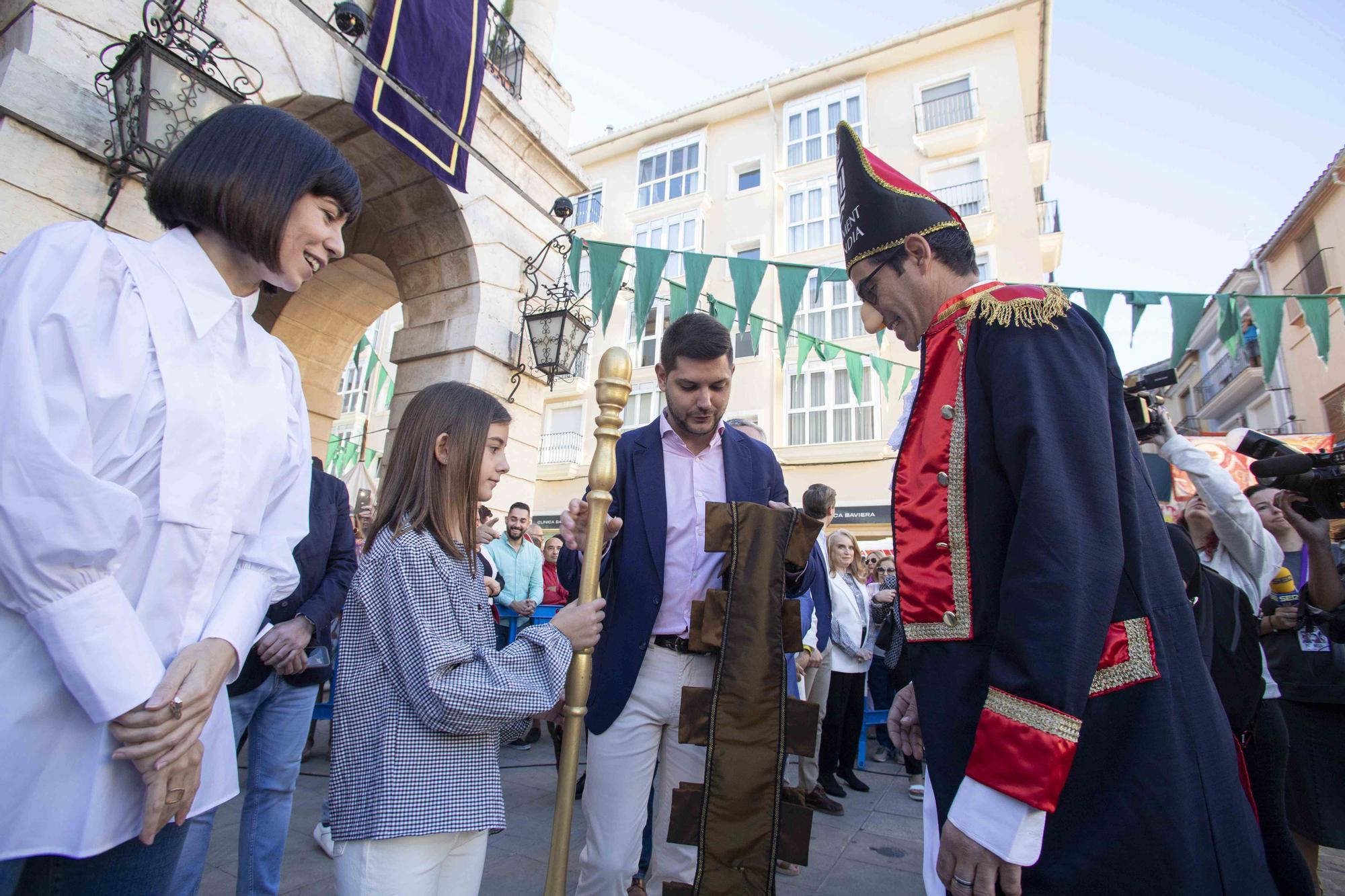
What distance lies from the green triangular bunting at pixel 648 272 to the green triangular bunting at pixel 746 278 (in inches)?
33.7

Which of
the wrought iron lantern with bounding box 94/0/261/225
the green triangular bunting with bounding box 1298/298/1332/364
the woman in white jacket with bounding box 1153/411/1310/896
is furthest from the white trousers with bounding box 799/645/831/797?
the green triangular bunting with bounding box 1298/298/1332/364

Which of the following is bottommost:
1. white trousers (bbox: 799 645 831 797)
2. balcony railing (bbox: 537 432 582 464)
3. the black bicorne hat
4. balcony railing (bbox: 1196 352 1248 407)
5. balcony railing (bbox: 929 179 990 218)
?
white trousers (bbox: 799 645 831 797)

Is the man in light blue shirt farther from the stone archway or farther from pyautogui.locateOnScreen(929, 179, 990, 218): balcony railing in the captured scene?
pyautogui.locateOnScreen(929, 179, 990, 218): balcony railing

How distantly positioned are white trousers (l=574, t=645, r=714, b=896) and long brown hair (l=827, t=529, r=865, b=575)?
382cm

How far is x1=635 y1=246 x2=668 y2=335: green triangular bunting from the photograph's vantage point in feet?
23.3

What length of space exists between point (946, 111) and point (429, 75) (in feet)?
60.8

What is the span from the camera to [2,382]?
97cm

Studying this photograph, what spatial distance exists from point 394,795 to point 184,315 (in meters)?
1.11

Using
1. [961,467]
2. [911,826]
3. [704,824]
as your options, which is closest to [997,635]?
[961,467]

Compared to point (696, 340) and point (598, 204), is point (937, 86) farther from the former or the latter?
point (696, 340)

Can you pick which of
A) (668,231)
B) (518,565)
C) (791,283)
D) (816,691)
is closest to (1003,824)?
(816,691)

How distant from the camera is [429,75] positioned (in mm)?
5711

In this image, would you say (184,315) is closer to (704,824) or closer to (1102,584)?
(1102,584)

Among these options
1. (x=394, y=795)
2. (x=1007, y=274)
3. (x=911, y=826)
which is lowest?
(x=911, y=826)
